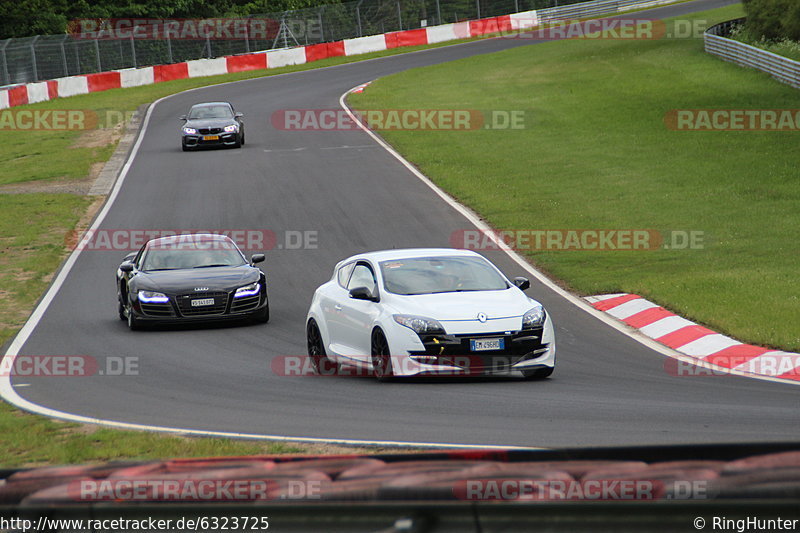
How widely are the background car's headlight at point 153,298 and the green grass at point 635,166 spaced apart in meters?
7.40

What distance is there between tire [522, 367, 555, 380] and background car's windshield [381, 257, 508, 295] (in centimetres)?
126

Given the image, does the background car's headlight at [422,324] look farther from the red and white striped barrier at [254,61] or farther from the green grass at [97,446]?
the red and white striped barrier at [254,61]

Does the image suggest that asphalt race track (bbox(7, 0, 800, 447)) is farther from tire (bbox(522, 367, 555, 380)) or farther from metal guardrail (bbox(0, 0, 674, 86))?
metal guardrail (bbox(0, 0, 674, 86))

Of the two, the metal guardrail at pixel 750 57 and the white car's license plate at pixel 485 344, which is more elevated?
the metal guardrail at pixel 750 57

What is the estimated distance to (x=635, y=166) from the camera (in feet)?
104

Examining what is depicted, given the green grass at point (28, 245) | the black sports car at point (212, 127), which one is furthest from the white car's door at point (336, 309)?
the black sports car at point (212, 127)

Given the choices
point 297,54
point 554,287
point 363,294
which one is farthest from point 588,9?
point 363,294

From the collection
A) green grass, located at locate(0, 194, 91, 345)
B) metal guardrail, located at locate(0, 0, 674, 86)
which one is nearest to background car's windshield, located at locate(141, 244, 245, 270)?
green grass, located at locate(0, 194, 91, 345)

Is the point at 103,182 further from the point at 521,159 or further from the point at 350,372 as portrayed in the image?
the point at 350,372

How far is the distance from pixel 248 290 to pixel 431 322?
560 centimetres

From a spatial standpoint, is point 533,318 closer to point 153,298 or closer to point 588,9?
point 153,298

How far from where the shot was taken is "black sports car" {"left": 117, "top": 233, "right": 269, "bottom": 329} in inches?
669

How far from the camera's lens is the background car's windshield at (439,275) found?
1326 centimetres

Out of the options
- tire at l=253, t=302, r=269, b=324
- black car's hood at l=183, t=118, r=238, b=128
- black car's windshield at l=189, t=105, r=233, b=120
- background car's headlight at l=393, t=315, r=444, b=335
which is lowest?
tire at l=253, t=302, r=269, b=324
